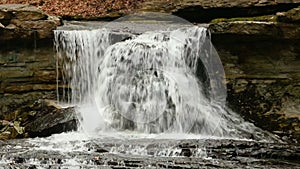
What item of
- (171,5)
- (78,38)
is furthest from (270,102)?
(78,38)

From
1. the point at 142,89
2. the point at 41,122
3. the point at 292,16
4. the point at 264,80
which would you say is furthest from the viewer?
the point at 264,80

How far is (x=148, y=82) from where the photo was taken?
9.66 metres

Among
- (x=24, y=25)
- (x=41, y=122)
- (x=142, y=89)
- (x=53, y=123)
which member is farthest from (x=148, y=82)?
(x=24, y=25)

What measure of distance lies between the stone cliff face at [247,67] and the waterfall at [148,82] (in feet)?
1.00

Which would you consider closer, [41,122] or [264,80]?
[41,122]

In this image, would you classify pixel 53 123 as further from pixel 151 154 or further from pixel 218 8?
pixel 218 8

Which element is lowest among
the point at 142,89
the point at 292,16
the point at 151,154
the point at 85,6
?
the point at 151,154

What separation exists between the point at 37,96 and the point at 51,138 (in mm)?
2320

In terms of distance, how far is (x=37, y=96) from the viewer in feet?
33.9

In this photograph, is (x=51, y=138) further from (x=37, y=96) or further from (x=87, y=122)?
(x=37, y=96)

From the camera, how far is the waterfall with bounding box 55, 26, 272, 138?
9.30 m

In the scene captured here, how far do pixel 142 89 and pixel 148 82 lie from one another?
0.68ft

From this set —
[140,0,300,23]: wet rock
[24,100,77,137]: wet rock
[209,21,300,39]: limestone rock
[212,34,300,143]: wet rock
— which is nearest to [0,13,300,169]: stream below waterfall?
[24,100,77,137]: wet rock

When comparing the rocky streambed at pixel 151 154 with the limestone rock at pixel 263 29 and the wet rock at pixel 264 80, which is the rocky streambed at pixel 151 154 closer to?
the wet rock at pixel 264 80
